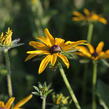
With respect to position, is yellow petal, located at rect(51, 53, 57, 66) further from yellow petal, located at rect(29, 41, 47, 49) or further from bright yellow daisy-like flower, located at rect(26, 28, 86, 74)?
yellow petal, located at rect(29, 41, 47, 49)

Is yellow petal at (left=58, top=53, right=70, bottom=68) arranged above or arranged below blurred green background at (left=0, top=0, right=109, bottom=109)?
below

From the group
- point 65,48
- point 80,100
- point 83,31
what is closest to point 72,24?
point 83,31

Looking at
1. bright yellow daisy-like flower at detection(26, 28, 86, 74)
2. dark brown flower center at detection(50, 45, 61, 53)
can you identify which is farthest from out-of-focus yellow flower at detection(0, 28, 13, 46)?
dark brown flower center at detection(50, 45, 61, 53)

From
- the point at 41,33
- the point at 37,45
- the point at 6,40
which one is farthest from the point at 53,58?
the point at 41,33

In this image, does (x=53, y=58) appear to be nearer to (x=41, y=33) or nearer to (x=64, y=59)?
(x=64, y=59)

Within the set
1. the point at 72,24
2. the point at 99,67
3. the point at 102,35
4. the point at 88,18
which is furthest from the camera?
the point at 72,24

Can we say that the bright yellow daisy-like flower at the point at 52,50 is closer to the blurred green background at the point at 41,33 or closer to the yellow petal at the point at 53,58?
the yellow petal at the point at 53,58

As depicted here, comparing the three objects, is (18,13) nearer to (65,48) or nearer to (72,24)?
(72,24)

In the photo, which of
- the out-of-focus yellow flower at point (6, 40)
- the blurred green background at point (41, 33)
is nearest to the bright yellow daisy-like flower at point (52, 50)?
the out-of-focus yellow flower at point (6, 40)
